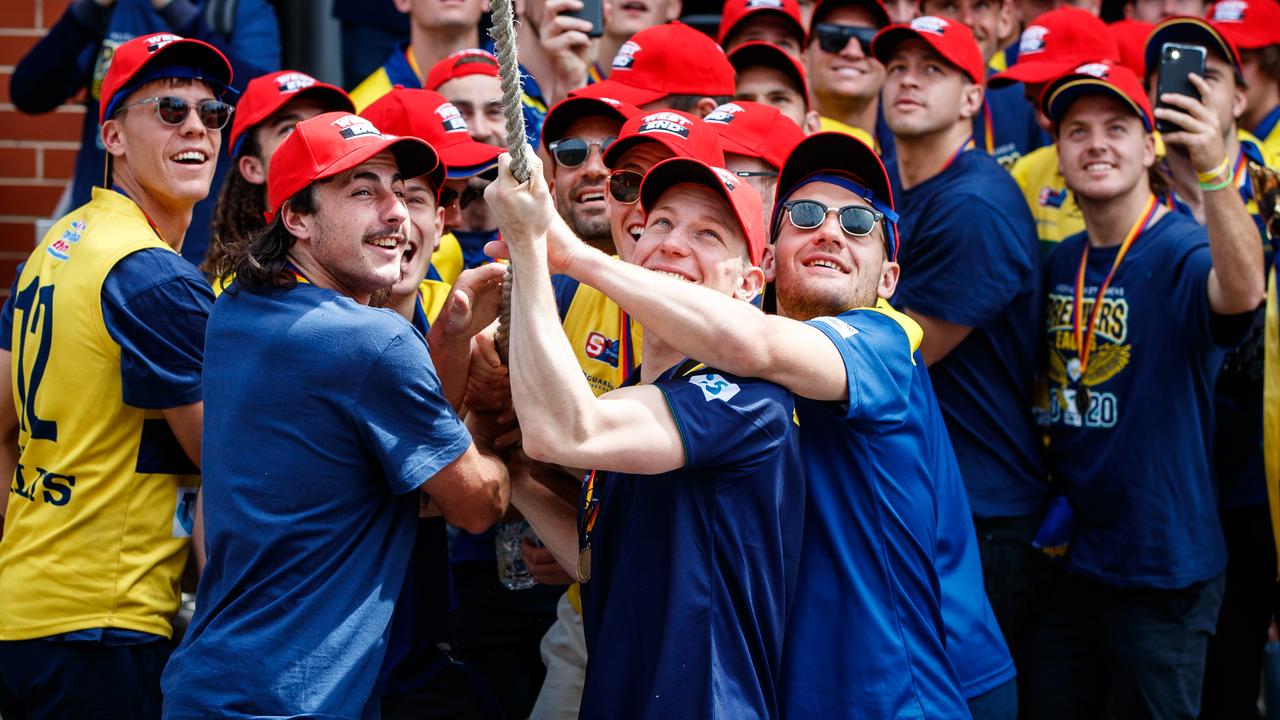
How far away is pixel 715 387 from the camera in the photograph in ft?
9.61

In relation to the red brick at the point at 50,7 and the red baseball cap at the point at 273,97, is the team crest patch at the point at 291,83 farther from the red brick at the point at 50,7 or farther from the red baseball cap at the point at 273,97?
the red brick at the point at 50,7

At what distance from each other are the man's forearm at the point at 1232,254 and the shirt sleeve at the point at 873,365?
1.65 metres

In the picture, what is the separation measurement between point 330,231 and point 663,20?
10.6 feet

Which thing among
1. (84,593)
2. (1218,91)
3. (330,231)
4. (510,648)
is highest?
(1218,91)

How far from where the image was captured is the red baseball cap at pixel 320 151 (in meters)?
3.25

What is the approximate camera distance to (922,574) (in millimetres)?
3268

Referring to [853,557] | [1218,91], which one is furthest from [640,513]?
[1218,91]

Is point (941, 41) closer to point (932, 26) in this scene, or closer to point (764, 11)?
point (932, 26)

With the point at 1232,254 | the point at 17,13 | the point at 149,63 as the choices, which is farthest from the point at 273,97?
the point at 1232,254

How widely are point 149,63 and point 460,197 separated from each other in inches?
46.6

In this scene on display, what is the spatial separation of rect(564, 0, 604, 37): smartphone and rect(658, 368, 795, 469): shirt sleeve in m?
2.74

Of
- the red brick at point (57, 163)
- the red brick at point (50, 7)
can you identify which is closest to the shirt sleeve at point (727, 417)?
the red brick at point (57, 163)

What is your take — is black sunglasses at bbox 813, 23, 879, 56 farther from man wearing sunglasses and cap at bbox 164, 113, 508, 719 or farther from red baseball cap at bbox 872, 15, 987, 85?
man wearing sunglasses and cap at bbox 164, 113, 508, 719

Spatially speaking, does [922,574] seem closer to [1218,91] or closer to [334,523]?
[334,523]
